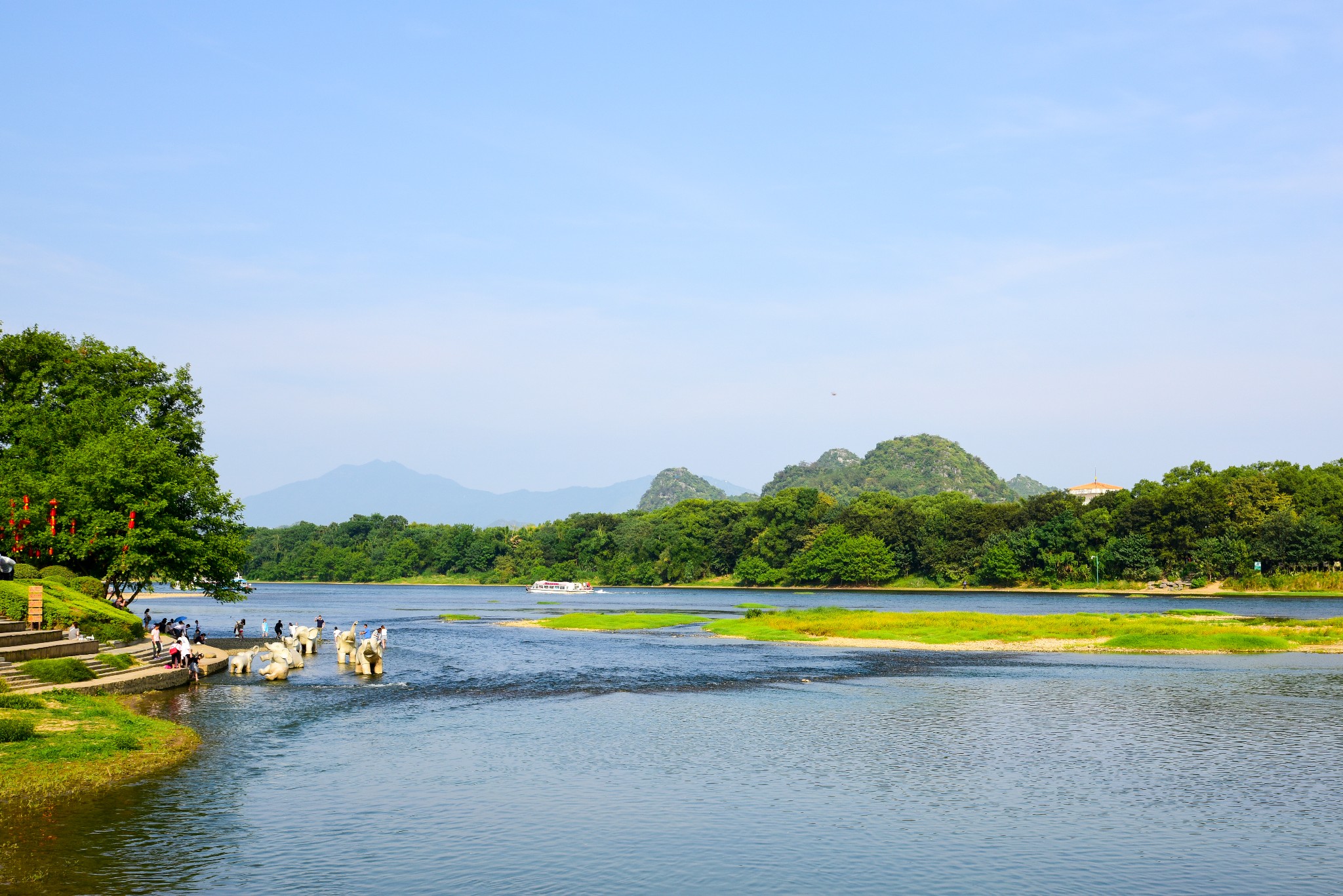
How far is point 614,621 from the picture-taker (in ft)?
399

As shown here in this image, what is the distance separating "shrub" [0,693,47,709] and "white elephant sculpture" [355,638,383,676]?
2825cm

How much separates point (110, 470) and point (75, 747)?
1765 inches

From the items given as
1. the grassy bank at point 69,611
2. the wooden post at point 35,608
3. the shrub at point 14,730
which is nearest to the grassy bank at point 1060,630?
the grassy bank at point 69,611

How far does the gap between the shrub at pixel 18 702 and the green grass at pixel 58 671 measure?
5.16m

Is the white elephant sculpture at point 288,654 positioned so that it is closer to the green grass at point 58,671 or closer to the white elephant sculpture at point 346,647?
the white elephant sculpture at point 346,647

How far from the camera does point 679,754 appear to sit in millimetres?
41688

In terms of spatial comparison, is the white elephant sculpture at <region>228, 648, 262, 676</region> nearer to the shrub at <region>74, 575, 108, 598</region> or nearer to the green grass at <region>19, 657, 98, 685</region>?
the shrub at <region>74, 575, 108, 598</region>

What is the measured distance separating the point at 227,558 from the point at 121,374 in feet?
84.9

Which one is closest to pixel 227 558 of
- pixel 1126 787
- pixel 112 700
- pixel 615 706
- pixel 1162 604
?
pixel 112 700

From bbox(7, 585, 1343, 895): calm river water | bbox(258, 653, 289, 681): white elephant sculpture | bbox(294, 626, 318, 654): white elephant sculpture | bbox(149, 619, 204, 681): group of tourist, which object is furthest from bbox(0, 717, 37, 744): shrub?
bbox(294, 626, 318, 654): white elephant sculpture

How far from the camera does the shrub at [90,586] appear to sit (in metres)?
68.9

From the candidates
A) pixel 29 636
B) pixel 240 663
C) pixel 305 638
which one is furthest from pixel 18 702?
pixel 305 638

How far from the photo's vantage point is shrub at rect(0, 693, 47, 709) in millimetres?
38875

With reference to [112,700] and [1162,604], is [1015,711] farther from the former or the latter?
[1162,604]
